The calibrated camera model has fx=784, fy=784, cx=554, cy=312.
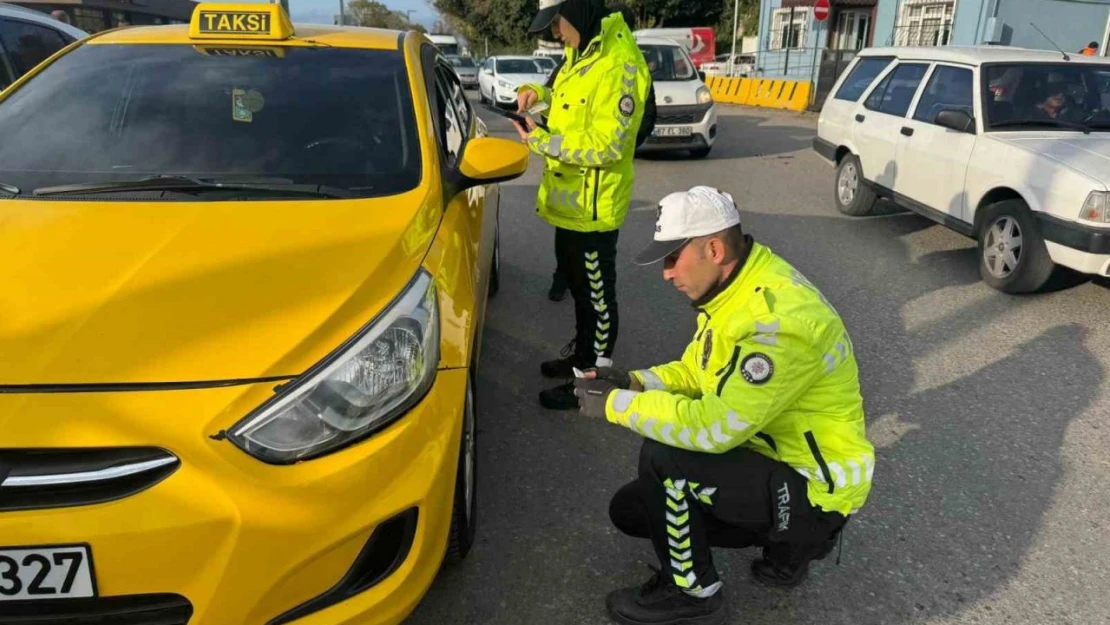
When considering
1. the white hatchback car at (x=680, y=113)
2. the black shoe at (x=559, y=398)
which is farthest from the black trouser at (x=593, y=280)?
the white hatchback car at (x=680, y=113)

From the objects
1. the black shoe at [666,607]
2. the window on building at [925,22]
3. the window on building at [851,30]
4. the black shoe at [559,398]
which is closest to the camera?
the black shoe at [666,607]

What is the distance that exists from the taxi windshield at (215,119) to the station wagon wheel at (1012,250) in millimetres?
4239

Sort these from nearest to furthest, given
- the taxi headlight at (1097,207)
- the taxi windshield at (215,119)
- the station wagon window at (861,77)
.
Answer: the taxi windshield at (215,119) < the taxi headlight at (1097,207) < the station wagon window at (861,77)

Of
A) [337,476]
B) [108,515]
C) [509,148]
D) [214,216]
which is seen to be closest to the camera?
[108,515]

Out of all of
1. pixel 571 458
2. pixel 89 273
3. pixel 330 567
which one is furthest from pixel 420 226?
pixel 571 458

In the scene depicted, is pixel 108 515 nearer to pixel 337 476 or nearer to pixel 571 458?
pixel 337 476

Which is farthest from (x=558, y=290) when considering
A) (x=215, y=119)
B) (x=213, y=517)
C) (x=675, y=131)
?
(x=675, y=131)

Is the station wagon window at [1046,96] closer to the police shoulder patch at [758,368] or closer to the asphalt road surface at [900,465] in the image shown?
the asphalt road surface at [900,465]

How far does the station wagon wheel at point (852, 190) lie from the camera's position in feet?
24.5

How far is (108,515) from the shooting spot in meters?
1.58

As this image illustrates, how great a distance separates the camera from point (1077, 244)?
187 inches

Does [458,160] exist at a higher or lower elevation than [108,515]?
higher

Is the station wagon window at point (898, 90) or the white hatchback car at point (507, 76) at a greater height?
the station wagon window at point (898, 90)

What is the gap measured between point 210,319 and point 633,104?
6.93 feet
